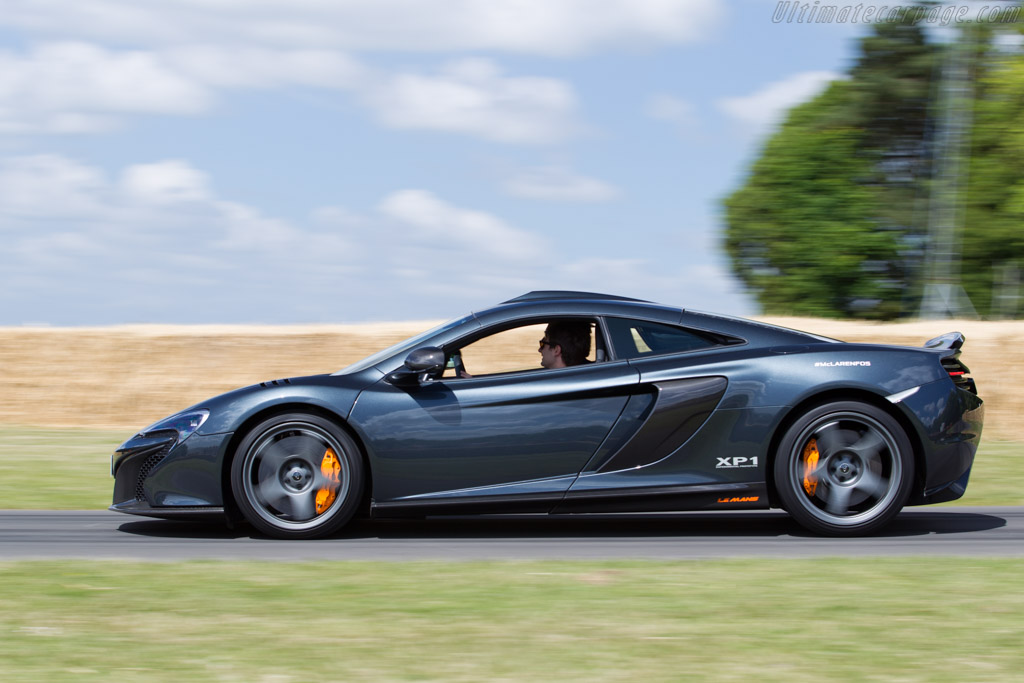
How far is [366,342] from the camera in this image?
1788 centimetres

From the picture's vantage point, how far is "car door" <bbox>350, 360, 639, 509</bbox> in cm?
648

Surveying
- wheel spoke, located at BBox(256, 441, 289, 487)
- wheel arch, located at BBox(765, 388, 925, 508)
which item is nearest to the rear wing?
wheel arch, located at BBox(765, 388, 925, 508)

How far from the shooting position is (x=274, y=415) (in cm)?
660

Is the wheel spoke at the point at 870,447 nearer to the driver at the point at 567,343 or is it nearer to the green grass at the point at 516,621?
the green grass at the point at 516,621

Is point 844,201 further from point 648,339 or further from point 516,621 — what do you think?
point 516,621

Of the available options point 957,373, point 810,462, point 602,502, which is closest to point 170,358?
point 602,502

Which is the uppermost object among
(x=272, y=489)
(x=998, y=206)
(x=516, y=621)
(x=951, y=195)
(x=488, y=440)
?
(x=951, y=195)

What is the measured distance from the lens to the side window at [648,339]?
669cm

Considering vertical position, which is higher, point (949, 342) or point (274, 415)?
point (949, 342)

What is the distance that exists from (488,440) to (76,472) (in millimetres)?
5130

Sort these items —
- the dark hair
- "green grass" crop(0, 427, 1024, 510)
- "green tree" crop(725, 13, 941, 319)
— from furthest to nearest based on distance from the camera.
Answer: "green tree" crop(725, 13, 941, 319) < "green grass" crop(0, 427, 1024, 510) < the dark hair

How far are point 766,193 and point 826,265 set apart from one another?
2798 mm

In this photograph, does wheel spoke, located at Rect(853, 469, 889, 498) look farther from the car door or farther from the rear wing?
the car door

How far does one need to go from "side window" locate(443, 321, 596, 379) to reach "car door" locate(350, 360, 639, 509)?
0.22 meters
